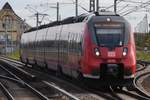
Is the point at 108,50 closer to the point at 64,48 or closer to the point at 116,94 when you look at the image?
the point at 116,94

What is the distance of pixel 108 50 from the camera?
74.8 feet

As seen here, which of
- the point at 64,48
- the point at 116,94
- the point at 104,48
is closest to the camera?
the point at 116,94

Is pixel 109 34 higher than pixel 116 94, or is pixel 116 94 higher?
pixel 109 34

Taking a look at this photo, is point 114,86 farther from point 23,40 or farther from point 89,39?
point 23,40

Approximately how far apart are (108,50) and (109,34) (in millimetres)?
713

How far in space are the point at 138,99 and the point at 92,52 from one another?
3428 mm

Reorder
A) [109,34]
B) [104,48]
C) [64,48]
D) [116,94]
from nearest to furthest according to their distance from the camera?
[116,94]
[104,48]
[109,34]
[64,48]

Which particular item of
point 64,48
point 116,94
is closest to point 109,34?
point 116,94

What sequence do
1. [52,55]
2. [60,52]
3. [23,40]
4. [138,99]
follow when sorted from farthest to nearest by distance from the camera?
[23,40]
[52,55]
[60,52]
[138,99]

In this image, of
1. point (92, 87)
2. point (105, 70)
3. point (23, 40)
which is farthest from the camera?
point (23, 40)

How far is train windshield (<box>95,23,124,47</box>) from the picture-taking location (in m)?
23.0

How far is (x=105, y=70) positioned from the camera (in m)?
22.8

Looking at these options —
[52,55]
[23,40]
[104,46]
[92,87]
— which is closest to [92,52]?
[104,46]

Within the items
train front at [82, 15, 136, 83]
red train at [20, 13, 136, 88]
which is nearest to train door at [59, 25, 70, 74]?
red train at [20, 13, 136, 88]
